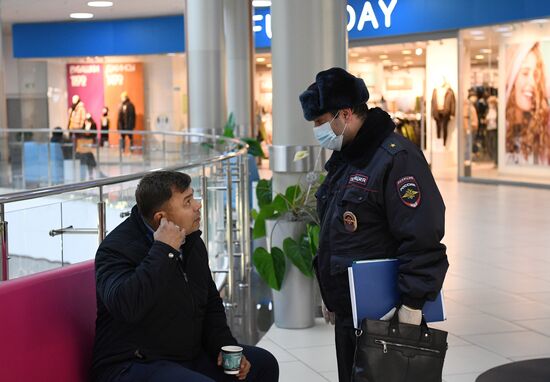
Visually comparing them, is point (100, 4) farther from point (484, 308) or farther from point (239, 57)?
point (484, 308)

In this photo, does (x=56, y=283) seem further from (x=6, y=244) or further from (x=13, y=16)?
(x=13, y=16)

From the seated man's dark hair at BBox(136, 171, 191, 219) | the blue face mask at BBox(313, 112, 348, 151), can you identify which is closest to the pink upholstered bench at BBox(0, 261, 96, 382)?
the seated man's dark hair at BBox(136, 171, 191, 219)

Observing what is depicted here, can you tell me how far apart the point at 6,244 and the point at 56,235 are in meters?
0.29

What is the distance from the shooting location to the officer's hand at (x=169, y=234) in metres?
2.93

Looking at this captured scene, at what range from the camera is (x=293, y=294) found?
6.05 m

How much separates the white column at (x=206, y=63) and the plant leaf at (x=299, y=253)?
901 cm

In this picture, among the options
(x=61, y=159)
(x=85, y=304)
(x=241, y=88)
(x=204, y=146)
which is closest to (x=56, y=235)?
(x=85, y=304)

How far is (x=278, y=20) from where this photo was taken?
6.10m

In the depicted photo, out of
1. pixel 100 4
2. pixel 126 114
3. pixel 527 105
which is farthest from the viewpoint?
pixel 126 114

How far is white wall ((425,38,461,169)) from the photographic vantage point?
1992cm

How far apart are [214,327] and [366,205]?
30.2 inches

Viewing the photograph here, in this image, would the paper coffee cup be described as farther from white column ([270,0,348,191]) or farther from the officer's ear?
white column ([270,0,348,191])

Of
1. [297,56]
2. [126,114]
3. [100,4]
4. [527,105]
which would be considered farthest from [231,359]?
[126,114]

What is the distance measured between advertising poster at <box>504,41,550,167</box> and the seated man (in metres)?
14.8
